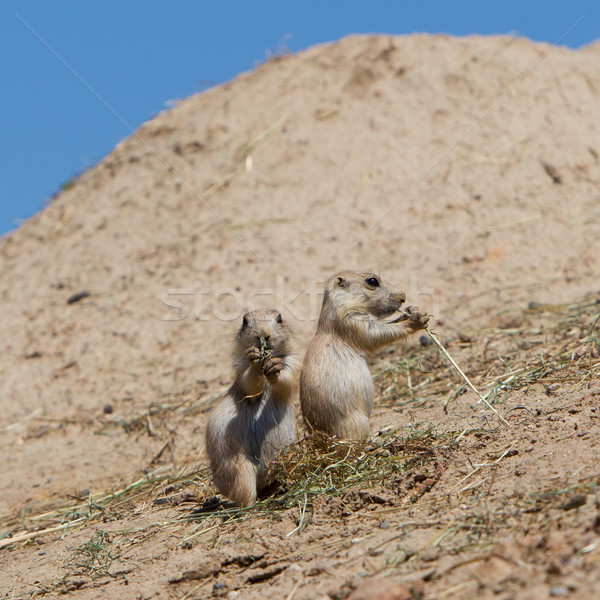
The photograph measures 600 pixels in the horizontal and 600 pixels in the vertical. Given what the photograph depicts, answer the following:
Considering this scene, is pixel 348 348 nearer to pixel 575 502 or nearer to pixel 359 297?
pixel 359 297

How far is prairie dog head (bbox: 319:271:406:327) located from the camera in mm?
6625

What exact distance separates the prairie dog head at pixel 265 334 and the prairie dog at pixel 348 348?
29 cm

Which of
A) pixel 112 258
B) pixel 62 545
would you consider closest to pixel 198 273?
pixel 112 258

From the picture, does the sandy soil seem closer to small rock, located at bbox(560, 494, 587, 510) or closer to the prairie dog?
small rock, located at bbox(560, 494, 587, 510)

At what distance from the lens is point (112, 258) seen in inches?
542

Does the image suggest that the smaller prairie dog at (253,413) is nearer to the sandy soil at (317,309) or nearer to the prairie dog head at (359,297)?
the sandy soil at (317,309)

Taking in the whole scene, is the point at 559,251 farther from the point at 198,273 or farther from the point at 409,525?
the point at 409,525

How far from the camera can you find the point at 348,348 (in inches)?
251

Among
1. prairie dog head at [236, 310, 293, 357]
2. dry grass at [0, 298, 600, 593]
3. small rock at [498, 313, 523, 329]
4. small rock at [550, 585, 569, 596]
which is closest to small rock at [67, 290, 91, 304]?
dry grass at [0, 298, 600, 593]

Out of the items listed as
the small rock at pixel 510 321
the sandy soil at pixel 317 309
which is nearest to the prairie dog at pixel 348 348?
the sandy soil at pixel 317 309

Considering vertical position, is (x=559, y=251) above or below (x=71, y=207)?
below

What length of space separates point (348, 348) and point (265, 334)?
0.95 metres

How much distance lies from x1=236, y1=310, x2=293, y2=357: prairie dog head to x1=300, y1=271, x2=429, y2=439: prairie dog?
294 mm

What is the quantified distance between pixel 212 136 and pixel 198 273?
3.76 metres
